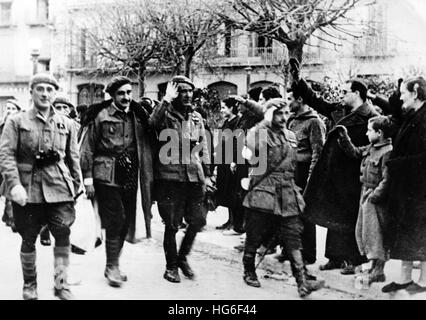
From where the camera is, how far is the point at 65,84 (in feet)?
89.5

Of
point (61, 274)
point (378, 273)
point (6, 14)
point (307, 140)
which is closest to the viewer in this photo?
point (61, 274)

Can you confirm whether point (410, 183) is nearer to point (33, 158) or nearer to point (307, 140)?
point (307, 140)

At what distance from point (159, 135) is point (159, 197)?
60 centimetres

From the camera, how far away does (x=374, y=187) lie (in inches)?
216

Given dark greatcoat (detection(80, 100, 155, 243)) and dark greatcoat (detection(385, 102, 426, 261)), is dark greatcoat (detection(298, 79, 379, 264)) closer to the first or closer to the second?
dark greatcoat (detection(385, 102, 426, 261))

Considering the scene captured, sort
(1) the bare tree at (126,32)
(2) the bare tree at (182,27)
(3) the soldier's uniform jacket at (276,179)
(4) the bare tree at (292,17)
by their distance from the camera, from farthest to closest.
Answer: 1. (1) the bare tree at (126,32)
2. (2) the bare tree at (182,27)
3. (4) the bare tree at (292,17)
4. (3) the soldier's uniform jacket at (276,179)

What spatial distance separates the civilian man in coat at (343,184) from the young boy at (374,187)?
0.22 metres

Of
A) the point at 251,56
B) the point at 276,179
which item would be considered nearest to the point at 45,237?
the point at 276,179

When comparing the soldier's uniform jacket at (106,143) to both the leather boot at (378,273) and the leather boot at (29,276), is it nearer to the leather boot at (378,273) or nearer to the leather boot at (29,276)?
the leather boot at (29,276)

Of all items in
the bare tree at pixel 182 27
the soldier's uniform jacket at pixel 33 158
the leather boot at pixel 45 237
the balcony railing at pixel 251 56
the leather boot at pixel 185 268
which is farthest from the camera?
the balcony railing at pixel 251 56

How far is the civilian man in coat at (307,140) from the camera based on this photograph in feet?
20.5

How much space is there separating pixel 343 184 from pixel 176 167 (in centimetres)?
162

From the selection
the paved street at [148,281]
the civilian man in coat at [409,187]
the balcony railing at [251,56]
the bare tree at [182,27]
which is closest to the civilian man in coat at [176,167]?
the paved street at [148,281]
